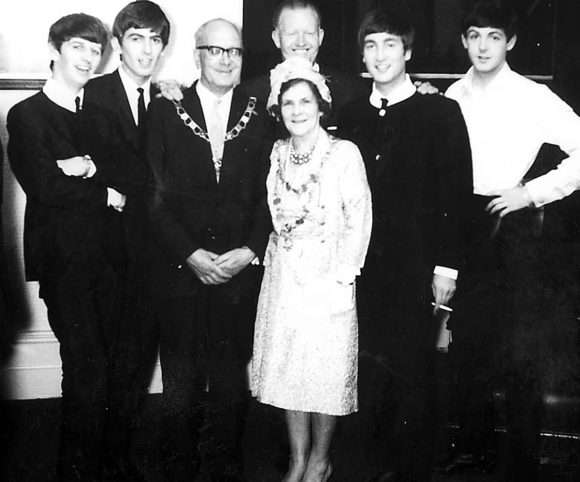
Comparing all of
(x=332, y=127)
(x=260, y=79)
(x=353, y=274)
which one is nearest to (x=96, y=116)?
(x=260, y=79)

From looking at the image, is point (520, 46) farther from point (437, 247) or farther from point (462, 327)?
point (462, 327)

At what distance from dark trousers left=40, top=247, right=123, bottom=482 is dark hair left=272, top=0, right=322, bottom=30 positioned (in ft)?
3.26

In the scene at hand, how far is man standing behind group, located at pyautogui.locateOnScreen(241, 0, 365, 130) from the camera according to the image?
241 centimetres

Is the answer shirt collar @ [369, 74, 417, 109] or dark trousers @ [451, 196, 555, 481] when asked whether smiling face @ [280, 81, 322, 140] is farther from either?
dark trousers @ [451, 196, 555, 481]

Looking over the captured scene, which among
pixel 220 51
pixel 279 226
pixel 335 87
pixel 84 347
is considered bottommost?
pixel 84 347

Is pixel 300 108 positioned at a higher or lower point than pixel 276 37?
lower

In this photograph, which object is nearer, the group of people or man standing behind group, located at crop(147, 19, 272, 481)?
the group of people

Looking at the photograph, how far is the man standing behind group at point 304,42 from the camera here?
7.91 ft

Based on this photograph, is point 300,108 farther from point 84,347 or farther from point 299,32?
point 84,347

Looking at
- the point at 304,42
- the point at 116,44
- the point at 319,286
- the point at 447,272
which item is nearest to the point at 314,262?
the point at 319,286

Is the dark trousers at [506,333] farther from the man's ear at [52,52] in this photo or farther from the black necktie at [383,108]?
the man's ear at [52,52]

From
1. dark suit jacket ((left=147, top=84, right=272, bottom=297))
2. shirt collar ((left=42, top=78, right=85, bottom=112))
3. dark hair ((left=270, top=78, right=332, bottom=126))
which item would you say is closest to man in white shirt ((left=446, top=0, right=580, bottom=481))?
dark hair ((left=270, top=78, right=332, bottom=126))

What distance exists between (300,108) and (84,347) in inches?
41.2

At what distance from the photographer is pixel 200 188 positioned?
237 cm
